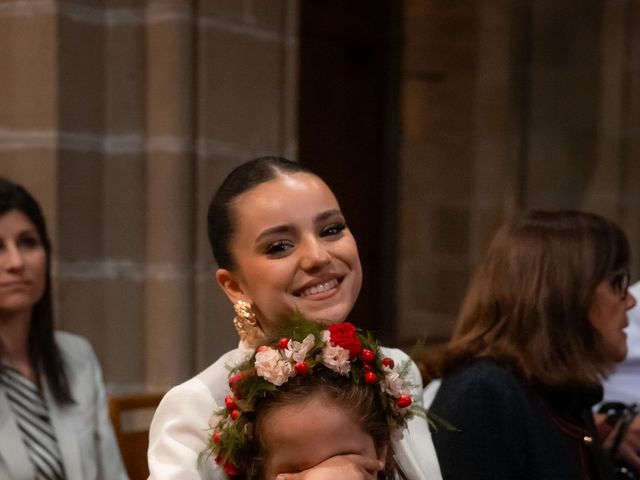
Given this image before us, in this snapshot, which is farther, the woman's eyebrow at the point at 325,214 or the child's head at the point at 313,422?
the woman's eyebrow at the point at 325,214

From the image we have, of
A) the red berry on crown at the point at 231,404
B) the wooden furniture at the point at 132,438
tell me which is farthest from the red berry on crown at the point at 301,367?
the wooden furniture at the point at 132,438

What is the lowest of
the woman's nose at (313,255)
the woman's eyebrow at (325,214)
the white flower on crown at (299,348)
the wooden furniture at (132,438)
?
the wooden furniture at (132,438)

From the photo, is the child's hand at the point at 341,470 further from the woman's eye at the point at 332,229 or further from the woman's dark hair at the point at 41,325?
the woman's dark hair at the point at 41,325

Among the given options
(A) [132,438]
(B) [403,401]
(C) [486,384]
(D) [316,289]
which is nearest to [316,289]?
(D) [316,289]

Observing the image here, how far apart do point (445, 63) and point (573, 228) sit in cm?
255

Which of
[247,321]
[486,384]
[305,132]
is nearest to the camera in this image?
[247,321]

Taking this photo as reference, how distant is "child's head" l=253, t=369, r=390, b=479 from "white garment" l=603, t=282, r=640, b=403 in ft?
4.71

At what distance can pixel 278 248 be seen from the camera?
144 centimetres

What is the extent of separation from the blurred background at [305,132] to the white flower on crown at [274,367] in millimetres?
1550

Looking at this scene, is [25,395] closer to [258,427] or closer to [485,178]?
[258,427]

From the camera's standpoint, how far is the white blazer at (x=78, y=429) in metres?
2.29

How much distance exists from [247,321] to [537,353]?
2.65 ft

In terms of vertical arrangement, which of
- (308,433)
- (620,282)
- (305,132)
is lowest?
(308,433)

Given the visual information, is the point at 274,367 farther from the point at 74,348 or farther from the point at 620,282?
the point at 74,348
